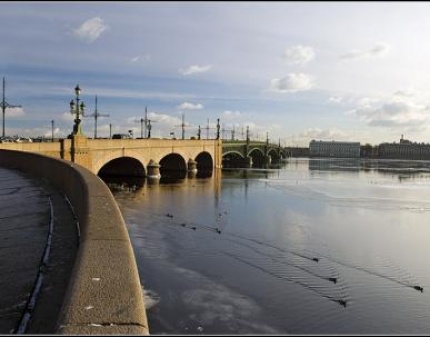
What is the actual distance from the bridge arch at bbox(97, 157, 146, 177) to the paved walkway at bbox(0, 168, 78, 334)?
44.0 meters

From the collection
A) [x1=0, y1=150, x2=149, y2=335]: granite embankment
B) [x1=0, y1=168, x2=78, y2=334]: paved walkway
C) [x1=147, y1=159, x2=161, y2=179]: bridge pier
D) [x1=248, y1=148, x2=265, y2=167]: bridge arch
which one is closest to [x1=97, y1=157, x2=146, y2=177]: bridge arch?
[x1=147, y1=159, x2=161, y2=179]: bridge pier

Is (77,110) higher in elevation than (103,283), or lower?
higher

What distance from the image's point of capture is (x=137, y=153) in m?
54.2

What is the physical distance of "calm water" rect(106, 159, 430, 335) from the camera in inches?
441

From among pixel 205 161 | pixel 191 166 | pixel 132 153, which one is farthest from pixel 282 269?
pixel 205 161

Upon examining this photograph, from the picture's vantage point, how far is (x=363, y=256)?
59.5 ft

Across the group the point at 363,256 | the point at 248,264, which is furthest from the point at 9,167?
the point at 363,256

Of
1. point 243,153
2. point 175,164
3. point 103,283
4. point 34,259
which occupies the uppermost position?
point 243,153

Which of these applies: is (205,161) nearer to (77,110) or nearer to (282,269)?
(77,110)

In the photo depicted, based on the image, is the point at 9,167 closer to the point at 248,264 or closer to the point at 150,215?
the point at 150,215

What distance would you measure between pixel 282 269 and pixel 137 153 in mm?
40062

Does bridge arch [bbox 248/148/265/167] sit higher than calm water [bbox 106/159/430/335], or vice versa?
bridge arch [bbox 248/148/265/167]

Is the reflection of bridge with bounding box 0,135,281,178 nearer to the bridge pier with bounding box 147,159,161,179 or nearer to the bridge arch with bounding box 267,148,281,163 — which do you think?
the bridge pier with bounding box 147,159,161,179

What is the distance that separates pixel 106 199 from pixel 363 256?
37.5ft
